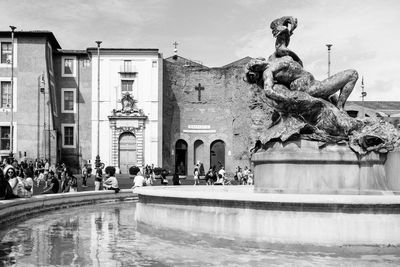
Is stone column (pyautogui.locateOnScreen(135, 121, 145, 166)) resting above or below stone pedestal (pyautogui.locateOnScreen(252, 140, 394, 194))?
above

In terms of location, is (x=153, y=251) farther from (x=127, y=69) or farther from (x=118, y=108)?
(x=127, y=69)

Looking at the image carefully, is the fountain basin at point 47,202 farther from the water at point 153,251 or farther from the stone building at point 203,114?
the stone building at point 203,114

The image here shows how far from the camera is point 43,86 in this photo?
43.4m

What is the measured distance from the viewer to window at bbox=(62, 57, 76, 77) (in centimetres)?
4769

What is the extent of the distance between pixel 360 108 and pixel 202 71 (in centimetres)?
1759

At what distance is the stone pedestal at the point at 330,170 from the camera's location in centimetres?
790

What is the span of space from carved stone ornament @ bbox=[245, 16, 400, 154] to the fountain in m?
0.02

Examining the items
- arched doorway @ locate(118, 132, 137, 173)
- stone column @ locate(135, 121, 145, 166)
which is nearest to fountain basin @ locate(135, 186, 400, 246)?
stone column @ locate(135, 121, 145, 166)

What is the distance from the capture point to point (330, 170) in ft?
26.0

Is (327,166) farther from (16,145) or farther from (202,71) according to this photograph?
(202,71)

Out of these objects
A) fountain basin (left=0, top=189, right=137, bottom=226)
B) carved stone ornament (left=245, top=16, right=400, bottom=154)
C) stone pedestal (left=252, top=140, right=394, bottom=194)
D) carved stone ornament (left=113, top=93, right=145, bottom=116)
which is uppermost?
carved stone ornament (left=113, top=93, right=145, bottom=116)

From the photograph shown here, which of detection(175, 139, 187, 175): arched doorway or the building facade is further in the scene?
detection(175, 139, 187, 175): arched doorway

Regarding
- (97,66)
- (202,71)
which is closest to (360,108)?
(202,71)

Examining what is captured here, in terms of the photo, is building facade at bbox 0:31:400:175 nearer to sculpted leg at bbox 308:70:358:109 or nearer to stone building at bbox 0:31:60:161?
stone building at bbox 0:31:60:161
